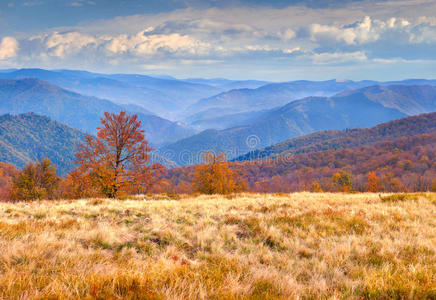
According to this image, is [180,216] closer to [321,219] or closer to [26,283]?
[321,219]

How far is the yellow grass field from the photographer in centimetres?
352

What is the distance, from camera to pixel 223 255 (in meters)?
5.50

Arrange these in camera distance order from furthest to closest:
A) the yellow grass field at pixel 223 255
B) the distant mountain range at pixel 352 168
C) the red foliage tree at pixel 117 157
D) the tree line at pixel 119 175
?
the distant mountain range at pixel 352 168, the tree line at pixel 119 175, the red foliage tree at pixel 117 157, the yellow grass field at pixel 223 255

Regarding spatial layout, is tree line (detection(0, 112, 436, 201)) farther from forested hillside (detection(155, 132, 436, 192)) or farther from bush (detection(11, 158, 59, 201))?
forested hillside (detection(155, 132, 436, 192))

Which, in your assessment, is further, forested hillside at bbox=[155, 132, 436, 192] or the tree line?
forested hillside at bbox=[155, 132, 436, 192]

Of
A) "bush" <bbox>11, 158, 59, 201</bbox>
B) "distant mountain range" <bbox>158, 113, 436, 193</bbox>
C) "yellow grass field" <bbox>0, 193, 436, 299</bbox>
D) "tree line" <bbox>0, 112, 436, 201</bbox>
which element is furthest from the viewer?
"distant mountain range" <bbox>158, 113, 436, 193</bbox>

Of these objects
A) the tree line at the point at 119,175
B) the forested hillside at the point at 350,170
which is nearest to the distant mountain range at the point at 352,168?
the forested hillside at the point at 350,170

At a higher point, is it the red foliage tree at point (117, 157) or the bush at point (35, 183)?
the red foliage tree at point (117, 157)

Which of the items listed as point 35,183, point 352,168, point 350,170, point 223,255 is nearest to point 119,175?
point 223,255

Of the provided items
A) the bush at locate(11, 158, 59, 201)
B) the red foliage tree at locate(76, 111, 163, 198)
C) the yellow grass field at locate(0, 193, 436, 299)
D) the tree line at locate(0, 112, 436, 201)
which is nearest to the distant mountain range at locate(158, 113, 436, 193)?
the tree line at locate(0, 112, 436, 201)

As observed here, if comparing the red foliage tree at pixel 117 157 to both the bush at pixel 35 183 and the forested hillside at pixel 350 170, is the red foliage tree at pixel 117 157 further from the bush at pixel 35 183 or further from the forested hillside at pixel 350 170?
the forested hillside at pixel 350 170

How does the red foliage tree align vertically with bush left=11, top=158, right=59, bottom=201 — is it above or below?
above

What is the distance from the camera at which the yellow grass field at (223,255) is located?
139 inches

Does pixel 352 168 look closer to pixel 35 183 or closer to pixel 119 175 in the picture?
pixel 35 183
